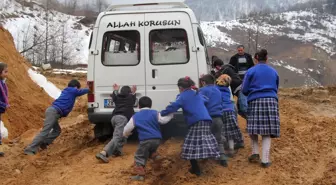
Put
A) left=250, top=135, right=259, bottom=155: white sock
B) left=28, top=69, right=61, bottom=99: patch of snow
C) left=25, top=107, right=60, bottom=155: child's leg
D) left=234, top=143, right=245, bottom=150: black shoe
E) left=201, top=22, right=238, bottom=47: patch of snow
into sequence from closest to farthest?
left=250, top=135, right=259, bottom=155: white sock → left=234, top=143, right=245, bottom=150: black shoe → left=25, top=107, right=60, bottom=155: child's leg → left=28, top=69, right=61, bottom=99: patch of snow → left=201, top=22, right=238, bottom=47: patch of snow

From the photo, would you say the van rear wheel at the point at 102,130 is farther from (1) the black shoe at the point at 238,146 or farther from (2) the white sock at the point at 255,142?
(2) the white sock at the point at 255,142

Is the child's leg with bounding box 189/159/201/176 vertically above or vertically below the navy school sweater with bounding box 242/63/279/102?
below

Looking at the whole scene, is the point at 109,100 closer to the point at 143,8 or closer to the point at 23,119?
the point at 143,8

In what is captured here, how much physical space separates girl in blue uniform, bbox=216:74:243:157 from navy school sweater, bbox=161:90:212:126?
37.8 inches

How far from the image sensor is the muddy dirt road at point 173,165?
5.69 meters

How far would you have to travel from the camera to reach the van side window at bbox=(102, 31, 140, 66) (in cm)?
760

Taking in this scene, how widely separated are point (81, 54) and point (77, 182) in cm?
4652

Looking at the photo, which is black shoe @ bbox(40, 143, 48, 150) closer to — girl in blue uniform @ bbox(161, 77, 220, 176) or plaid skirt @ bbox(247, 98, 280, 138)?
girl in blue uniform @ bbox(161, 77, 220, 176)

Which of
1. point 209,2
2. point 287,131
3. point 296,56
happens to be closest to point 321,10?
point 296,56

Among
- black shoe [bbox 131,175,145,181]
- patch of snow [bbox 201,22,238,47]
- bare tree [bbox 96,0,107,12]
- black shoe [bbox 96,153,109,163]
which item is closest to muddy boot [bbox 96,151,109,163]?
black shoe [bbox 96,153,109,163]

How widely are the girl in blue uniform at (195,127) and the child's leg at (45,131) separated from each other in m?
2.39

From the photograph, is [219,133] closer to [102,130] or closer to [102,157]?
[102,157]

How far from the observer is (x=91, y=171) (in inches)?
239

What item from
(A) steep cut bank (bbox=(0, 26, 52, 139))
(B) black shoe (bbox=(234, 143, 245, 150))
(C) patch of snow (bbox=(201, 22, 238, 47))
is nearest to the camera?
(B) black shoe (bbox=(234, 143, 245, 150))
